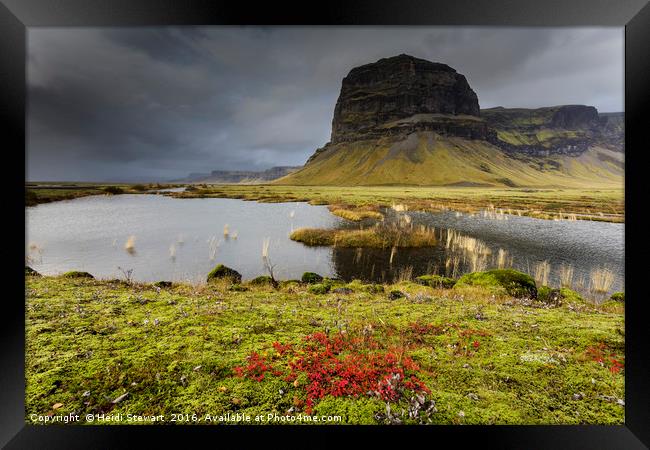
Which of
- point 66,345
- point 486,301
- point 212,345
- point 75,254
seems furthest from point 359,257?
point 75,254

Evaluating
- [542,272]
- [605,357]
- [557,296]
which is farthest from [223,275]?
[542,272]

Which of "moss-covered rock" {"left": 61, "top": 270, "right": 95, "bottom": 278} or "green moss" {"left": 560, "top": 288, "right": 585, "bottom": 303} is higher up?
"moss-covered rock" {"left": 61, "top": 270, "right": 95, "bottom": 278}

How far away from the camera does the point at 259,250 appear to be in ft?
66.6

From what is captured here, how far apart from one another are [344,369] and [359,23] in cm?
588

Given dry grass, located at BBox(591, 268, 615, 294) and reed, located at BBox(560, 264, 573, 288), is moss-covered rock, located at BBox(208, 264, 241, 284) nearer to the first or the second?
reed, located at BBox(560, 264, 573, 288)

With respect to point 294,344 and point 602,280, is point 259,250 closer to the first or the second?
point 294,344

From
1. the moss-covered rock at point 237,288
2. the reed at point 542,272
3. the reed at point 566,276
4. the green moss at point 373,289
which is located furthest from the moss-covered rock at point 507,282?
the moss-covered rock at point 237,288

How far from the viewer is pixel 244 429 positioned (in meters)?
3.83

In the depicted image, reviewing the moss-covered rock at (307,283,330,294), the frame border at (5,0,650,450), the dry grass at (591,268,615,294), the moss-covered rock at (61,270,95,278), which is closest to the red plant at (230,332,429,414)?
the frame border at (5,0,650,450)

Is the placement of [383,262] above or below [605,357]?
below

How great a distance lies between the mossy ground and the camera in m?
3.96

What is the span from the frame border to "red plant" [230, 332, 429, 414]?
48 cm

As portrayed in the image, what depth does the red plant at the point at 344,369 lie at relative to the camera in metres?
4.10

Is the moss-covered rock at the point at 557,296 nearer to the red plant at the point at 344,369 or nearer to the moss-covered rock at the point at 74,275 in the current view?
the red plant at the point at 344,369
